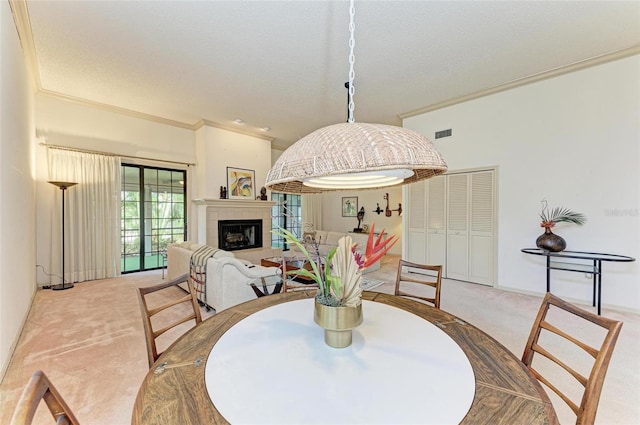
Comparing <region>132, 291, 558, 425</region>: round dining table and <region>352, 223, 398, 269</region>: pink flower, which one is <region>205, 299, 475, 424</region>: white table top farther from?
<region>352, 223, 398, 269</region>: pink flower

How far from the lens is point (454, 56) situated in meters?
3.30

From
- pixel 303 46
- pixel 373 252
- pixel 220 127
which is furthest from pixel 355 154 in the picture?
pixel 220 127

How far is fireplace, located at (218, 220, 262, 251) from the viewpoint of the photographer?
5895 mm

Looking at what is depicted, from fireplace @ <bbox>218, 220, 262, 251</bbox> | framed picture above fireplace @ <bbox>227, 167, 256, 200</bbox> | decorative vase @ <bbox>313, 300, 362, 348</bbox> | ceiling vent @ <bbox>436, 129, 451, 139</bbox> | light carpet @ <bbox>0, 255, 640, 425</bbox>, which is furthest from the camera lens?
Answer: framed picture above fireplace @ <bbox>227, 167, 256, 200</bbox>

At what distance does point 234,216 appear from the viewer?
6.07 metres

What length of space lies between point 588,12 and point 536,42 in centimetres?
47

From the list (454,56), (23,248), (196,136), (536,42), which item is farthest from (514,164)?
(23,248)

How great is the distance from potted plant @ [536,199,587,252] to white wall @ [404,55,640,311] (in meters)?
0.09

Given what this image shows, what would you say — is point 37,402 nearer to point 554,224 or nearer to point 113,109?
point 554,224

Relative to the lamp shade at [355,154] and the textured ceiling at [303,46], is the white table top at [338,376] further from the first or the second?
the textured ceiling at [303,46]

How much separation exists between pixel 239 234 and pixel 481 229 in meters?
4.88

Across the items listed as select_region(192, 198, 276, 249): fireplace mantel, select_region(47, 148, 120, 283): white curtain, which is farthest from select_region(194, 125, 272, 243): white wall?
select_region(47, 148, 120, 283): white curtain

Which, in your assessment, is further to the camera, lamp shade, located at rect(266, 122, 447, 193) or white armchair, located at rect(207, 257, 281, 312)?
white armchair, located at rect(207, 257, 281, 312)

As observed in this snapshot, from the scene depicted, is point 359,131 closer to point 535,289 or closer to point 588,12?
point 588,12
